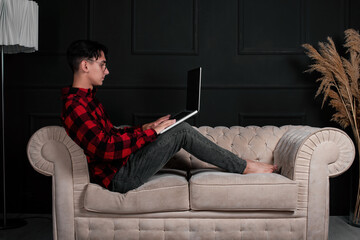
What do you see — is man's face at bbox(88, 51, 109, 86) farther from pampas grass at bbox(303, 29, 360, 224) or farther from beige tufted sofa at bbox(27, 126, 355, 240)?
pampas grass at bbox(303, 29, 360, 224)

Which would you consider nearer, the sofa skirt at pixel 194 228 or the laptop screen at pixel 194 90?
the sofa skirt at pixel 194 228

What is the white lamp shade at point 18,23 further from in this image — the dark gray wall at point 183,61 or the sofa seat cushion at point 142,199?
the sofa seat cushion at point 142,199

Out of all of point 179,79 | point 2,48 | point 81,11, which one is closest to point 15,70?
point 2,48

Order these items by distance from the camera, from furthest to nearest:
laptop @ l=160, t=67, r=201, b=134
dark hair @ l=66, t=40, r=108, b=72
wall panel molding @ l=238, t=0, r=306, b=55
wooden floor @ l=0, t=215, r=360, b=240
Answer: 1. wall panel molding @ l=238, t=0, r=306, b=55
2. wooden floor @ l=0, t=215, r=360, b=240
3. laptop @ l=160, t=67, r=201, b=134
4. dark hair @ l=66, t=40, r=108, b=72

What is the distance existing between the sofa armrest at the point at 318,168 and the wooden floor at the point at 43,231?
493 mm

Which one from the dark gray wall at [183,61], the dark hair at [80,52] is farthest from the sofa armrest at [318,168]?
the dark hair at [80,52]

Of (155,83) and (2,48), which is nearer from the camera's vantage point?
(2,48)

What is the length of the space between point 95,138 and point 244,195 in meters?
0.87

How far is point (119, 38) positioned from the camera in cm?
344

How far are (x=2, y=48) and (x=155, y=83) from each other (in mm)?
1187

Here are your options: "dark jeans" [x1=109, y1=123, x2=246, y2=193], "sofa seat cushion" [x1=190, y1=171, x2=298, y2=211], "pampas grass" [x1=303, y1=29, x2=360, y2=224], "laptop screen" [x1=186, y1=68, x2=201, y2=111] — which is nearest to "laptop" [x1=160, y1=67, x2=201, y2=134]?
"laptop screen" [x1=186, y1=68, x2=201, y2=111]

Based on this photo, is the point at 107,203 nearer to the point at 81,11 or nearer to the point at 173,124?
the point at 173,124

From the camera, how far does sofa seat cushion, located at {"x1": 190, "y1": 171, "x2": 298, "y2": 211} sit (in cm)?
230

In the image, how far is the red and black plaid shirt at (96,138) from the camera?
7.30ft
